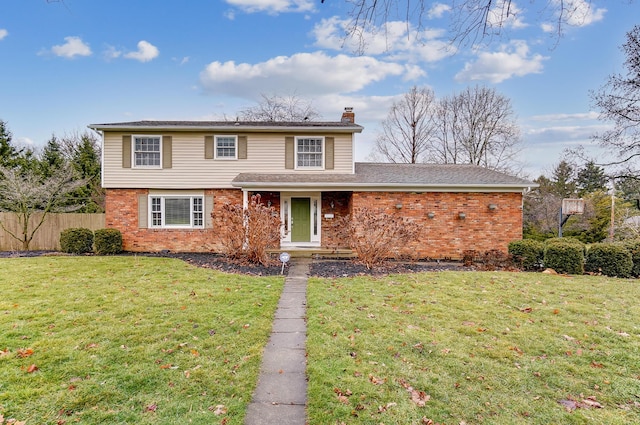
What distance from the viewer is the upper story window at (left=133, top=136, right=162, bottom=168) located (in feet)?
41.8

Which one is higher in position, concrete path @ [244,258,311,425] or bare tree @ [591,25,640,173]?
bare tree @ [591,25,640,173]

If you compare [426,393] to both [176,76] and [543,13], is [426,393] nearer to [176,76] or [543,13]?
[543,13]

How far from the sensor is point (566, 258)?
9.42 m

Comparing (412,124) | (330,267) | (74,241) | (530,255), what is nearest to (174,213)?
(74,241)

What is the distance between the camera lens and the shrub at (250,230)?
9781mm

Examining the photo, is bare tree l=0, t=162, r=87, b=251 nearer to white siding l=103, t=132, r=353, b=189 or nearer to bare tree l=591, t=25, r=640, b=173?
white siding l=103, t=132, r=353, b=189

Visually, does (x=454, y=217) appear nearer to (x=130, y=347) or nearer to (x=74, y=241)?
(x=130, y=347)

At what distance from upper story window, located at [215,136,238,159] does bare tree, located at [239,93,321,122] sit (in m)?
15.2

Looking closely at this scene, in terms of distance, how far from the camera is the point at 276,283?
25.5 ft

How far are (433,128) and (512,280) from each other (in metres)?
18.6

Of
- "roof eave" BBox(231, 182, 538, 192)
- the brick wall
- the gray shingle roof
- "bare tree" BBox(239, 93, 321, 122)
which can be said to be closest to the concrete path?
"roof eave" BBox(231, 182, 538, 192)

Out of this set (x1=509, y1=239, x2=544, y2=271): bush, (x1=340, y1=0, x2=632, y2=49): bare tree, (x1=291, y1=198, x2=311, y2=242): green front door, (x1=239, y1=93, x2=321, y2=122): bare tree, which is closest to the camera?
(x1=340, y1=0, x2=632, y2=49): bare tree

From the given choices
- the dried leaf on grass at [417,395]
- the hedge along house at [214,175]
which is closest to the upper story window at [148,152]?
the hedge along house at [214,175]

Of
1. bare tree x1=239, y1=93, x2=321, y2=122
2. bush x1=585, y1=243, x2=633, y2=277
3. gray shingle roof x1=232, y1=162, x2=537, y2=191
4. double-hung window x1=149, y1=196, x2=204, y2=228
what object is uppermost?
bare tree x1=239, y1=93, x2=321, y2=122
